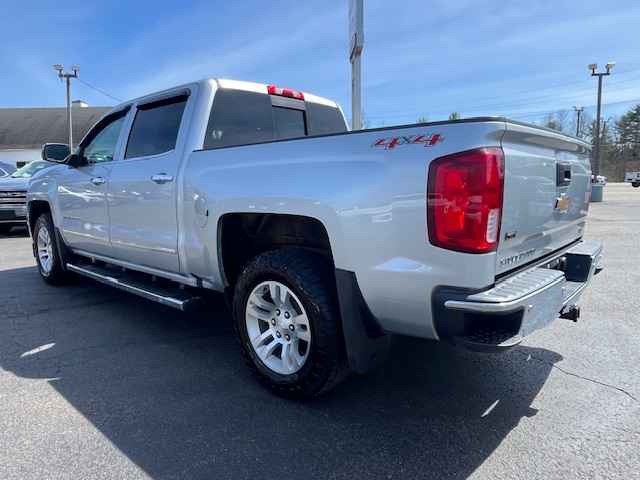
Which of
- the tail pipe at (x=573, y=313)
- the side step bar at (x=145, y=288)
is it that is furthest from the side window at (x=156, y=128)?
the tail pipe at (x=573, y=313)

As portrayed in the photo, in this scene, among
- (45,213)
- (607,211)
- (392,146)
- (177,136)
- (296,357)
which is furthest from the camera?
(607,211)

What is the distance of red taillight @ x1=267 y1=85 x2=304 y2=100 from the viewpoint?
4256mm

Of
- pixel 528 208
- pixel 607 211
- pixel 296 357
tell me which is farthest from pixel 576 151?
pixel 607 211

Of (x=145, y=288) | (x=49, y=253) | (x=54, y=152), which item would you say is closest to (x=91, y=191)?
(x=54, y=152)

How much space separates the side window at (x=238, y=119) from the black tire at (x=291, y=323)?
128 cm

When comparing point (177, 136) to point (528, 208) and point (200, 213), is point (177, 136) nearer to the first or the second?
point (200, 213)

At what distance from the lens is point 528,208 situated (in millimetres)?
2436

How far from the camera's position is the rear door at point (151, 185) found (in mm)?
3637

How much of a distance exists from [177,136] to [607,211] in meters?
16.0

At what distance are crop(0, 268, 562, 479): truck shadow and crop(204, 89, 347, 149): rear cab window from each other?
1394mm

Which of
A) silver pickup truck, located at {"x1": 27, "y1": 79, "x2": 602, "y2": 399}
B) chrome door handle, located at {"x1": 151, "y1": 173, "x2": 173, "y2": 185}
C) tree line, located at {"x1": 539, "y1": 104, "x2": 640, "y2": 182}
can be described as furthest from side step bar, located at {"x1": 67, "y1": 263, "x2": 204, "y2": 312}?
tree line, located at {"x1": 539, "y1": 104, "x2": 640, "y2": 182}

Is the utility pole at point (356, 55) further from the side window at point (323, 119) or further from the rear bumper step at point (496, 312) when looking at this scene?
the rear bumper step at point (496, 312)

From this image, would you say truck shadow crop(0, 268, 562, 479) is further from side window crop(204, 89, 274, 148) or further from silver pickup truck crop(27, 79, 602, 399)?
side window crop(204, 89, 274, 148)

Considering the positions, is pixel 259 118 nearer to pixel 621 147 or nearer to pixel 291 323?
pixel 291 323
